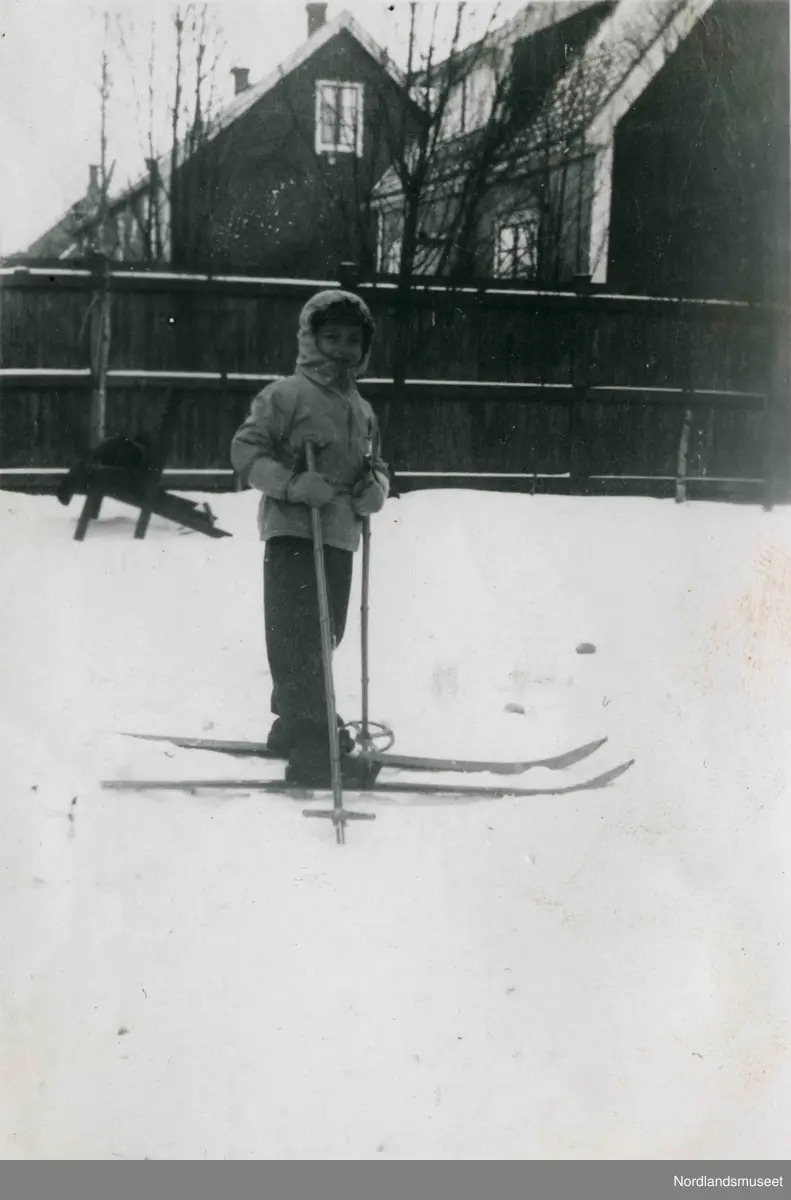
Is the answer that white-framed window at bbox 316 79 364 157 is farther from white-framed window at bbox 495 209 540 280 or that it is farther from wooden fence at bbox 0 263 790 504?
wooden fence at bbox 0 263 790 504

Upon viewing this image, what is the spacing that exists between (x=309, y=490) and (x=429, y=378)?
4.13 meters

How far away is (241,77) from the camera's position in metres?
3.91

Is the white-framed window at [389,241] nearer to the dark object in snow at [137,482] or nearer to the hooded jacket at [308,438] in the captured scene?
the dark object in snow at [137,482]

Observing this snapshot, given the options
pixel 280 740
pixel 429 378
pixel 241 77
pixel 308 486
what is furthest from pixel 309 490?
pixel 429 378

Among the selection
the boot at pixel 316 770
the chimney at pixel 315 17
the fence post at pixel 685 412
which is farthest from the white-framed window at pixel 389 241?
the boot at pixel 316 770

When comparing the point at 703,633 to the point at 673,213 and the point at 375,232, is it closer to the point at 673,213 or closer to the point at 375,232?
the point at 673,213

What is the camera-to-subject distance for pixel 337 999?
9.36ft

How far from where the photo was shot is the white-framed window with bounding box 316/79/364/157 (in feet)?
16.6

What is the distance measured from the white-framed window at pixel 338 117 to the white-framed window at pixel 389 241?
2.18 ft

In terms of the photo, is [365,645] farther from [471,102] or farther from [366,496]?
[471,102]

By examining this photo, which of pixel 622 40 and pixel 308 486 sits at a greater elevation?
pixel 622 40

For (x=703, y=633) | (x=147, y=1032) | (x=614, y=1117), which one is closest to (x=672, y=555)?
(x=703, y=633)

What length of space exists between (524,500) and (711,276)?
4.23 ft

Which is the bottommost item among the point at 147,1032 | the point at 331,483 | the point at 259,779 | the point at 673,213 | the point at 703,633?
the point at 147,1032
